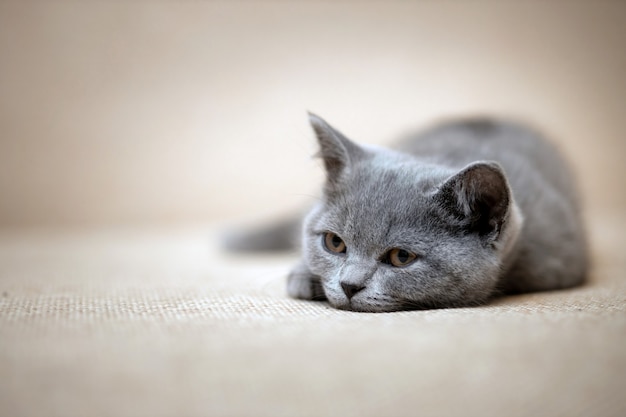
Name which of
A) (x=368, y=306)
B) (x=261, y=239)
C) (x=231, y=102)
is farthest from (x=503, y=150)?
(x=231, y=102)

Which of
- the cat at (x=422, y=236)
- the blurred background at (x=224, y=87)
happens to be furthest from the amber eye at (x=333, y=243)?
the blurred background at (x=224, y=87)

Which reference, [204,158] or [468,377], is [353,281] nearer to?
[468,377]

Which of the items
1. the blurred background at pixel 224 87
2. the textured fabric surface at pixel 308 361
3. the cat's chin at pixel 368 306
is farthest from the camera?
the blurred background at pixel 224 87

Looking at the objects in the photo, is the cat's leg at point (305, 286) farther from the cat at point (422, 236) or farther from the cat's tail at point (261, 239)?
the cat's tail at point (261, 239)

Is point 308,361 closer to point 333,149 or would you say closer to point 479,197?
point 479,197

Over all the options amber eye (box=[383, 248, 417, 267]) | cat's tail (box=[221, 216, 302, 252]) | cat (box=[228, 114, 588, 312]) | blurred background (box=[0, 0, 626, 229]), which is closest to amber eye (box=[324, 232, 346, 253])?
cat (box=[228, 114, 588, 312])

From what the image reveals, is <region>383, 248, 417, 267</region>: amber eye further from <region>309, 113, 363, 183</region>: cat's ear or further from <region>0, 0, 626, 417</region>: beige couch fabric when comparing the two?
<region>0, 0, 626, 417</region>: beige couch fabric
